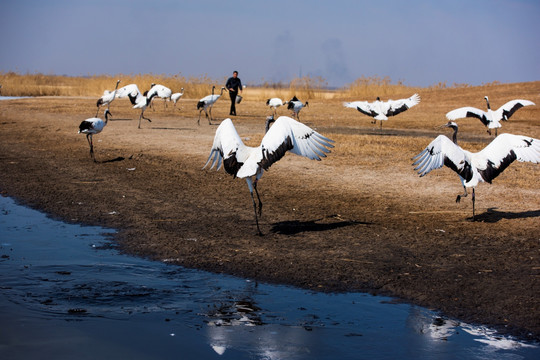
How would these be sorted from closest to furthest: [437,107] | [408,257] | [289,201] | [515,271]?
1. [515,271]
2. [408,257]
3. [289,201]
4. [437,107]

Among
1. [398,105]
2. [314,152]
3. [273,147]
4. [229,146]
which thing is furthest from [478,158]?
[398,105]

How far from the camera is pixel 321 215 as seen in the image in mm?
8828

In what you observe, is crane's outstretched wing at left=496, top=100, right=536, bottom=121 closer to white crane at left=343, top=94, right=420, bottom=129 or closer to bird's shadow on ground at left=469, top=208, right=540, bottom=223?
white crane at left=343, top=94, right=420, bottom=129

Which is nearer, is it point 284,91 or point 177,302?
point 177,302

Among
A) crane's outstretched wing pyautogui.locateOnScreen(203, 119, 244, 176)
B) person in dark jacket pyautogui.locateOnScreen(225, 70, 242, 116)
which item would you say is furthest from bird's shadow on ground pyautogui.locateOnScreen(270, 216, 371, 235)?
person in dark jacket pyautogui.locateOnScreen(225, 70, 242, 116)

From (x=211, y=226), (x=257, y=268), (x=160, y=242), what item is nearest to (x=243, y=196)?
(x=211, y=226)

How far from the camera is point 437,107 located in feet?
88.4

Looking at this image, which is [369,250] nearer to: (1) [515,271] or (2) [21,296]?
(1) [515,271]

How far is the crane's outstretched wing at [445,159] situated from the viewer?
816cm

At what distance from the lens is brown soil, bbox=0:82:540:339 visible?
20.0ft

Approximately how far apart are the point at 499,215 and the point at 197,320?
17.4 feet

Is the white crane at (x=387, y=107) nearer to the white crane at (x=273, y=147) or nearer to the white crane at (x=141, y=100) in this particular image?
the white crane at (x=141, y=100)

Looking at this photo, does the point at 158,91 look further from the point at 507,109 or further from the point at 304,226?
the point at 304,226

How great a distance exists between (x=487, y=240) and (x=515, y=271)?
1191mm
